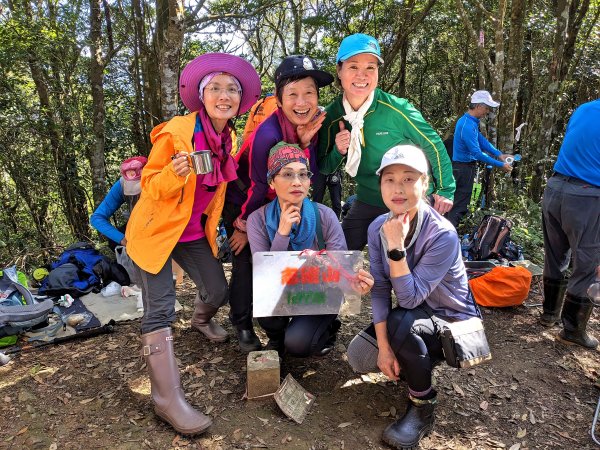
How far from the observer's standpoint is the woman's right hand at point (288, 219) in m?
2.95

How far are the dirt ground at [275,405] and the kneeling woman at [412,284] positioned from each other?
333 mm

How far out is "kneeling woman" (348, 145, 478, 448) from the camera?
2625 mm

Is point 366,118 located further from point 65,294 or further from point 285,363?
point 65,294

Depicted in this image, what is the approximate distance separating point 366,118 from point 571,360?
2925 mm

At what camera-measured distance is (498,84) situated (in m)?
8.64

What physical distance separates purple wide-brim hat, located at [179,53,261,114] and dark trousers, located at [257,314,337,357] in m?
1.80

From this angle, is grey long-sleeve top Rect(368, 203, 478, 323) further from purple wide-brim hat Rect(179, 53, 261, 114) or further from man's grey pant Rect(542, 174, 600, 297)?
man's grey pant Rect(542, 174, 600, 297)

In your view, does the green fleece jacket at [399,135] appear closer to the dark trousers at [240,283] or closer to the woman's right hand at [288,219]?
the woman's right hand at [288,219]

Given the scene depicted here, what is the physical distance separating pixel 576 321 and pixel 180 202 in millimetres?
3822

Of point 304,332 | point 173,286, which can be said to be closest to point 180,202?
point 173,286

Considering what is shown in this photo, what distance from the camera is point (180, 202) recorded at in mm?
2912

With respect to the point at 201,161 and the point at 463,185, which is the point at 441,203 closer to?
the point at 201,161

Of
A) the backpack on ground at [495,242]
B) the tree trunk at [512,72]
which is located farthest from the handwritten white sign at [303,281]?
the tree trunk at [512,72]

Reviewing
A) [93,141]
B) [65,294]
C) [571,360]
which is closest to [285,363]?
[571,360]
